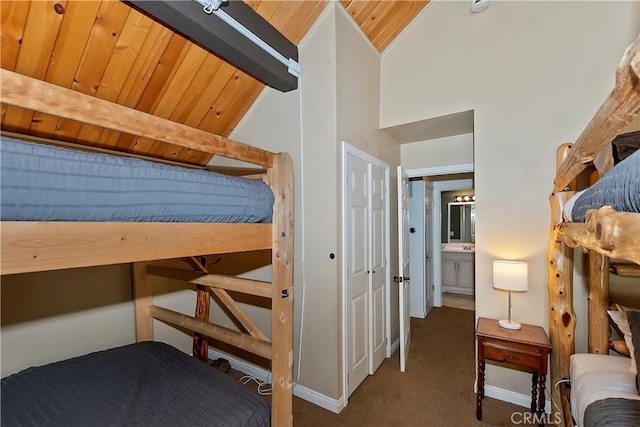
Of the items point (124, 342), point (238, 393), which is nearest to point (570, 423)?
point (238, 393)

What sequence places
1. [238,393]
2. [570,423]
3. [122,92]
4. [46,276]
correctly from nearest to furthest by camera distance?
[238,393], [570,423], [122,92], [46,276]

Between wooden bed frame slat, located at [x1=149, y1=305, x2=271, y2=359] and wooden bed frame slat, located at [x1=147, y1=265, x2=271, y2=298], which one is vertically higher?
wooden bed frame slat, located at [x1=147, y1=265, x2=271, y2=298]

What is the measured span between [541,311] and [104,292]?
11.8ft

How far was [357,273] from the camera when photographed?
8.24 feet

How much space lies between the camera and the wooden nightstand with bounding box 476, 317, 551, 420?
200 centimetres

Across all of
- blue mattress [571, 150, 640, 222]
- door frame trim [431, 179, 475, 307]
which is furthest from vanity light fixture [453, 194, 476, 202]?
blue mattress [571, 150, 640, 222]

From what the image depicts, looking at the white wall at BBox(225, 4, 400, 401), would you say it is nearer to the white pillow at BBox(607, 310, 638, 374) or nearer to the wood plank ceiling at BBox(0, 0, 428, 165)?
the wood plank ceiling at BBox(0, 0, 428, 165)

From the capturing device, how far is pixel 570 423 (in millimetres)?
1773

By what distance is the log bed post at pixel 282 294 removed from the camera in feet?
4.91

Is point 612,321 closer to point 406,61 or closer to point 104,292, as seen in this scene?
point 406,61

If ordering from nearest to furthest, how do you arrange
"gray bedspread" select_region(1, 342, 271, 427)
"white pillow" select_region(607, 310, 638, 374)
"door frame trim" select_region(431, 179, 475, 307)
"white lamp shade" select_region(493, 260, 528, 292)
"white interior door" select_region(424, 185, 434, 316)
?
"gray bedspread" select_region(1, 342, 271, 427)
"white pillow" select_region(607, 310, 638, 374)
"white lamp shade" select_region(493, 260, 528, 292)
"white interior door" select_region(424, 185, 434, 316)
"door frame trim" select_region(431, 179, 475, 307)

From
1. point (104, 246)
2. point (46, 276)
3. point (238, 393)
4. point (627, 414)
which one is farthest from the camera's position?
point (46, 276)

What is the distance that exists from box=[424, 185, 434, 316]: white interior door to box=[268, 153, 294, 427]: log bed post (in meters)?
3.44

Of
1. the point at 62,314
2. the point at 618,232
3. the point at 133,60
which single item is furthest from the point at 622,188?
the point at 62,314
